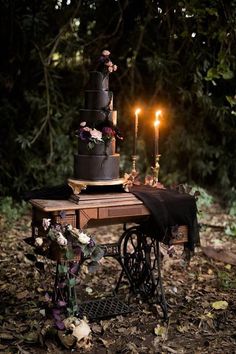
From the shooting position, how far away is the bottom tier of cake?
3342mm

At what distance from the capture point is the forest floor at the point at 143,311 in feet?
10.1

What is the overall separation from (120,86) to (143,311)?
4.61 meters

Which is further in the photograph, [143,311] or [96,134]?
[143,311]

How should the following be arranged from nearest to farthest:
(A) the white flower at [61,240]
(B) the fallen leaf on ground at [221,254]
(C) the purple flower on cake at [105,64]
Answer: (A) the white flower at [61,240] → (C) the purple flower on cake at [105,64] → (B) the fallen leaf on ground at [221,254]

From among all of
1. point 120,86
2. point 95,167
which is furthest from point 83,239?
point 120,86

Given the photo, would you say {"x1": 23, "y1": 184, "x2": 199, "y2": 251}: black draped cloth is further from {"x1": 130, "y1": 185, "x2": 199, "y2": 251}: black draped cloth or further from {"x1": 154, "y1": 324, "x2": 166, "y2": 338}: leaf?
{"x1": 154, "y1": 324, "x2": 166, "y2": 338}: leaf

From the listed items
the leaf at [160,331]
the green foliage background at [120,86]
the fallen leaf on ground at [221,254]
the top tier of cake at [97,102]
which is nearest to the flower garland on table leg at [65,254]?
the leaf at [160,331]

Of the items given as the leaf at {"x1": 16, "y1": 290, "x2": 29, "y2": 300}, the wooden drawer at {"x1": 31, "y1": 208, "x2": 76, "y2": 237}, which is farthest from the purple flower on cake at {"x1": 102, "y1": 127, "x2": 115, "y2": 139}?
the leaf at {"x1": 16, "y1": 290, "x2": 29, "y2": 300}

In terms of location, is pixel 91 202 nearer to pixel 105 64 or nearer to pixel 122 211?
pixel 122 211

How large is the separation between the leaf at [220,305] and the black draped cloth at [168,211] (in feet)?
1.88

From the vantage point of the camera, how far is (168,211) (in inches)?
133

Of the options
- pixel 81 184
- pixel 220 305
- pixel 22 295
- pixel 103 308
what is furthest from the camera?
pixel 22 295

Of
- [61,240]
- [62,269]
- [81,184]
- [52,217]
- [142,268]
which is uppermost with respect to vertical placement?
[81,184]

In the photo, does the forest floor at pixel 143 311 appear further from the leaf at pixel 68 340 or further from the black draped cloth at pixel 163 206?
the black draped cloth at pixel 163 206
